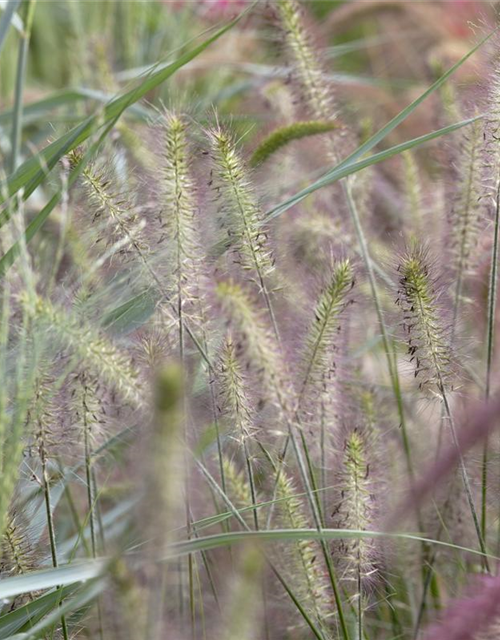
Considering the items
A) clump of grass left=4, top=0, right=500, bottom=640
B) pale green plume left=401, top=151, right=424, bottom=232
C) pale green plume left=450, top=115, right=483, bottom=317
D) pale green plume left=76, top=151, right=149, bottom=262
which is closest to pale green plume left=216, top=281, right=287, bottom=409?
clump of grass left=4, top=0, right=500, bottom=640

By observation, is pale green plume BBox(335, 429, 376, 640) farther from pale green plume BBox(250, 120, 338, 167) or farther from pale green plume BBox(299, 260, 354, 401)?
pale green plume BBox(250, 120, 338, 167)

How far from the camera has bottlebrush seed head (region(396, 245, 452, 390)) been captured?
0.95m

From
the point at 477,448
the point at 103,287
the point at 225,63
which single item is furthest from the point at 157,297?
the point at 225,63

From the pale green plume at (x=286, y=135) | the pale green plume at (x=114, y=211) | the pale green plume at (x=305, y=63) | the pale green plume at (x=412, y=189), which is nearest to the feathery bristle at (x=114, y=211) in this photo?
the pale green plume at (x=114, y=211)

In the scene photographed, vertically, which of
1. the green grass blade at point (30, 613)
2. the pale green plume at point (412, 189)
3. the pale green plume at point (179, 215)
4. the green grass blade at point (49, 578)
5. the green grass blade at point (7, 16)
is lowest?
the green grass blade at point (30, 613)

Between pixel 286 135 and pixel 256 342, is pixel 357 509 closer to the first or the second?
pixel 256 342

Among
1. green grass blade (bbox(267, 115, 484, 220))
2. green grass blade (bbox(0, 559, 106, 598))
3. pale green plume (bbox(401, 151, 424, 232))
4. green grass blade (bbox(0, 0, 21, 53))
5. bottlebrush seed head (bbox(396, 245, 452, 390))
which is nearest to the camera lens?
green grass blade (bbox(0, 559, 106, 598))

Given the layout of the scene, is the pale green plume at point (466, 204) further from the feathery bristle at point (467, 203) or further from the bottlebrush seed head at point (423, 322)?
the bottlebrush seed head at point (423, 322)

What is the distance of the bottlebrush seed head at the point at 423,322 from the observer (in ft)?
3.11

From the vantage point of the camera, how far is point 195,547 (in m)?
0.83

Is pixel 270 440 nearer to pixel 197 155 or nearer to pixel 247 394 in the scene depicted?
pixel 247 394

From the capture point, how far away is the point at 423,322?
38.0 inches

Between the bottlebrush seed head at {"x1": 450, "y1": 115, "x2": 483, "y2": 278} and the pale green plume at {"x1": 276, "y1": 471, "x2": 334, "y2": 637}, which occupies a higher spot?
the bottlebrush seed head at {"x1": 450, "y1": 115, "x2": 483, "y2": 278}

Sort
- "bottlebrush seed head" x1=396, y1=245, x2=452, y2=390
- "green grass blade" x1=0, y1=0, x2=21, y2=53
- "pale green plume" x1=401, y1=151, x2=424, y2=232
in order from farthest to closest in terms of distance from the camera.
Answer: "pale green plume" x1=401, y1=151, x2=424, y2=232 → "green grass blade" x1=0, y1=0, x2=21, y2=53 → "bottlebrush seed head" x1=396, y1=245, x2=452, y2=390
